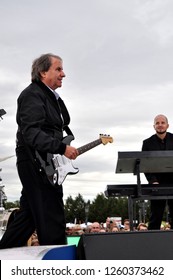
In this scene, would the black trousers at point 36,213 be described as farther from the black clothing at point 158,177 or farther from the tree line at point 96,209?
the tree line at point 96,209

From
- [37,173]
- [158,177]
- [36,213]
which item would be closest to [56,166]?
[37,173]

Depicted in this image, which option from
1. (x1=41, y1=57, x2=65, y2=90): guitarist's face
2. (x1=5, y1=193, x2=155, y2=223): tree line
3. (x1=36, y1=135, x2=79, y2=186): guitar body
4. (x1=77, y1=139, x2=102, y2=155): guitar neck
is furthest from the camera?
(x1=5, y1=193, x2=155, y2=223): tree line

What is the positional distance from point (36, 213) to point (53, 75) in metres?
1.06

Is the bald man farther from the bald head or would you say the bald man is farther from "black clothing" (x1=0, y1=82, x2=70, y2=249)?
"black clothing" (x1=0, y1=82, x2=70, y2=249)

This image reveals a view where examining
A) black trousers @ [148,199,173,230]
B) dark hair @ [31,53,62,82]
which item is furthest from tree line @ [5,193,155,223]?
dark hair @ [31,53,62,82]

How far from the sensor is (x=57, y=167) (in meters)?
3.45

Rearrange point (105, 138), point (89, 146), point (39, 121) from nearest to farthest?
point (39, 121), point (89, 146), point (105, 138)

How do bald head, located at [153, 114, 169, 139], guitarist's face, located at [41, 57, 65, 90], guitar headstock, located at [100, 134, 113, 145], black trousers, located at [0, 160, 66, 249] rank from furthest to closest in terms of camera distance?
bald head, located at [153, 114, 169, 139] → guitar headstock, located at [100, 134, 113, 145] → guitarist's face, located at [41, 57, 65, 90] → black trousers, located at [0, 160, 66, 249]

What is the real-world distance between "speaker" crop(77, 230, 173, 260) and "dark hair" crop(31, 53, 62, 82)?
5.31 feet

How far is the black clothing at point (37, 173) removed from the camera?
128 inches

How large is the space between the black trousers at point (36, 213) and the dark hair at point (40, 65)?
2.26 ft

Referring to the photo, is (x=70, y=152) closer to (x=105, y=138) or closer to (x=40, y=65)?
(x=40, y=65)

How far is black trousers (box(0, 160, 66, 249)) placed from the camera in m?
3.23
